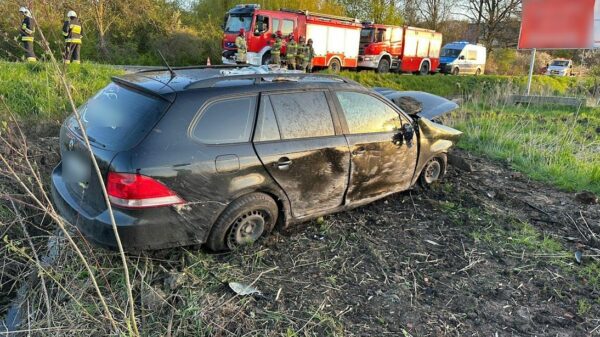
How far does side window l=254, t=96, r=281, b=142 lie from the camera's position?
371cm

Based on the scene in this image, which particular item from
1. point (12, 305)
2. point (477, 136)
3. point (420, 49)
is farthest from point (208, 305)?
point (420, 49)

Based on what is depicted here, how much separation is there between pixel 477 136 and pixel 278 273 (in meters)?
5.97

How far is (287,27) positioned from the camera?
65.5ft

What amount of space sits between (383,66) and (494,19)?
1997 centimetres

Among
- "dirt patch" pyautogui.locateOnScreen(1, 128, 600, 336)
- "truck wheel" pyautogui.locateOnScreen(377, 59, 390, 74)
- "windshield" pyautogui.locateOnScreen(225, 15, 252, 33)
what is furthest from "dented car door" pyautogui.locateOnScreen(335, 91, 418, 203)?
"truck wheel" pyautogui.locateOnScreen(377, 59, 390, 74)

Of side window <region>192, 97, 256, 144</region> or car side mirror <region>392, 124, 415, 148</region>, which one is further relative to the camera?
car side mirror <region>392, 124, 415, 148</region>

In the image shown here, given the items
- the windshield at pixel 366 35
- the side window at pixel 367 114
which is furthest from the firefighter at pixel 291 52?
the side window at pixel 367 114

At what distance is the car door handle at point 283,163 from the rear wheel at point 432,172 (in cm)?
225

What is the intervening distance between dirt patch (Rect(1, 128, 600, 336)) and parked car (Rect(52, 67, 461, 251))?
27cm

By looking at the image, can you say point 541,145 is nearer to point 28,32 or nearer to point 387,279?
point 387,279

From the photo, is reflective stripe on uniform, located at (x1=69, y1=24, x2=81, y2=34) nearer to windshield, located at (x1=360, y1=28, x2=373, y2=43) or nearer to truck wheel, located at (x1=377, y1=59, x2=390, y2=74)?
windshield, located at (x1=360, y1=28, x2=373, y2=43)

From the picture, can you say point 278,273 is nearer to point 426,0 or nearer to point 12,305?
point 12,305

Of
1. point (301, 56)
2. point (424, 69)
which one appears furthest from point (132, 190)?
point (424, 69)

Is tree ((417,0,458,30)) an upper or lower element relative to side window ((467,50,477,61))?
upper
